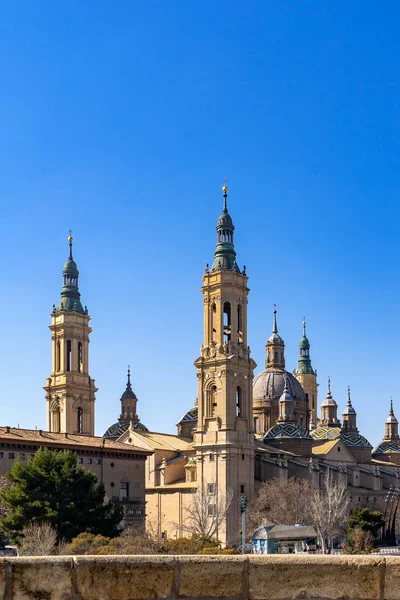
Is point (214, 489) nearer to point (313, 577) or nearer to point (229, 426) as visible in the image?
point (229, 426)

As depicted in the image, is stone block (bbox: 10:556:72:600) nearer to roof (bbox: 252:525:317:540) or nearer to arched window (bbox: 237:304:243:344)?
roof (bbox: 252:525:317:540)

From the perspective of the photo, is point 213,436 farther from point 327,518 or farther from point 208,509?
point 327,518

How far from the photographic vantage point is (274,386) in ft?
309

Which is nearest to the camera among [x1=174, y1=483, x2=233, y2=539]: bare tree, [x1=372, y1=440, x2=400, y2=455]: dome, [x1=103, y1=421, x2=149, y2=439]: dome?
[x1=174, y1=483, x2=233, y2=539]: bare tree

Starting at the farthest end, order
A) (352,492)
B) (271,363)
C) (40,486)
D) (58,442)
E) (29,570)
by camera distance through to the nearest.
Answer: (271,363) → (352,492) → (58,442) → (40,486) → (29,570)

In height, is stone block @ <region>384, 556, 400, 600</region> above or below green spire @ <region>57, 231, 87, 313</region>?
below

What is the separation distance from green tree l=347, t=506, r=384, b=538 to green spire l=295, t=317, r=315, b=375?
2312 inches

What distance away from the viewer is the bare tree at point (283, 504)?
64250 millimetres

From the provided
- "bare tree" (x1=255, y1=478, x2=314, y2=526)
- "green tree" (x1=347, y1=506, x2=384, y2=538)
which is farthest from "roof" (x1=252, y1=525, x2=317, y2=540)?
"bare tree" (x1=255, y1=478, x2=314, y2=526)

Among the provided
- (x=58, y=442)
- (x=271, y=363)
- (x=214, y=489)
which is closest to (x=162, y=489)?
(x=214, y=489)

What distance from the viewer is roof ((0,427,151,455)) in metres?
56.5

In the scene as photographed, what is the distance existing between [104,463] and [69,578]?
56.3 meters

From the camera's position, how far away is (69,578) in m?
6.77

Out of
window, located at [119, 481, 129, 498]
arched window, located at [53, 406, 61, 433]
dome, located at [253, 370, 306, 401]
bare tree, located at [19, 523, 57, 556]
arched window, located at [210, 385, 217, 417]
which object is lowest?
bare tree, located at [19, 523, 57, 556]
